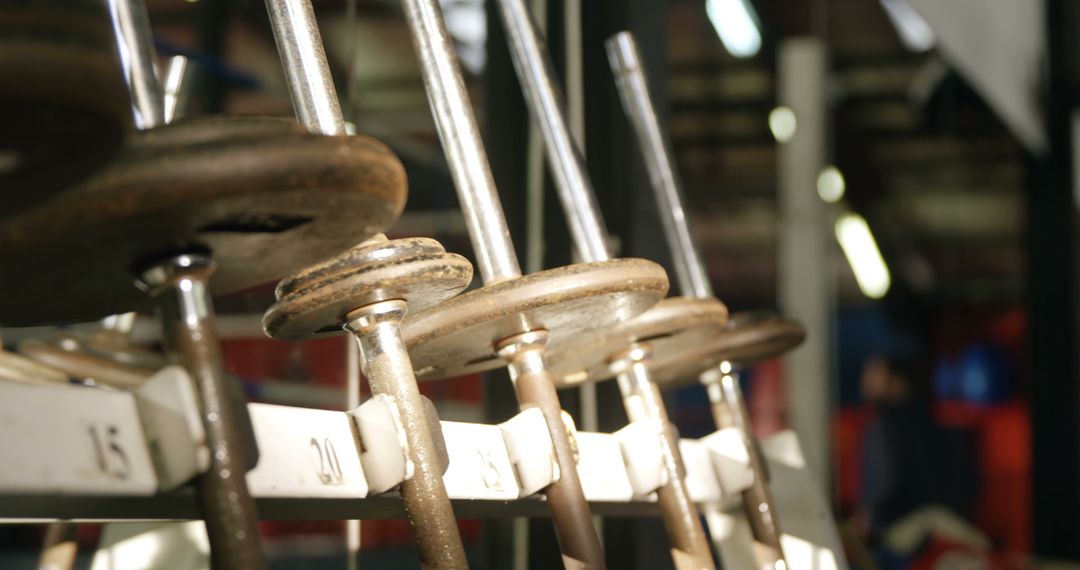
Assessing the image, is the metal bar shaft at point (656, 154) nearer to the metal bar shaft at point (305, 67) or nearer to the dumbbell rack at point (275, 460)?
the dumbbell rack at point (275, 460)

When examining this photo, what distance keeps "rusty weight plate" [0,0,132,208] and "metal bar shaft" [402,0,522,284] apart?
1.33 ft

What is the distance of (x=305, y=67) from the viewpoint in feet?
2.06

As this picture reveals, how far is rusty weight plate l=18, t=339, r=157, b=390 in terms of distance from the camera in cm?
79

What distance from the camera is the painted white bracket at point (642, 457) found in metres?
0.89

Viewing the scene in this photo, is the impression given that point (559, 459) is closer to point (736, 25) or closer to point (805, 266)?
point (736, 25)

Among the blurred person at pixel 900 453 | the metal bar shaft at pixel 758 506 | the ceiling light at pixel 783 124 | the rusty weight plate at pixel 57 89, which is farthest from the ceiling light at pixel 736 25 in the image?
the rusty weight plate at pixel 57 89

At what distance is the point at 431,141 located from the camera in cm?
132

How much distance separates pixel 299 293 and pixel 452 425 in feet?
0.49

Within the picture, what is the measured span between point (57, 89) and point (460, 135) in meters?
0.46

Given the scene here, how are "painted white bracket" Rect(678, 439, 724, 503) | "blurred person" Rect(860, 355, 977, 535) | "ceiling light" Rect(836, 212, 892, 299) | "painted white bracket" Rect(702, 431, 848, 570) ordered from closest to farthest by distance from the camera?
"painted white bracket" Rect(678, 439, 724, 503) → "painted white bracket" Rect(702, 431, 848, 570) → "blurred person" Rect(860, 355, 977, 535) → "ceiling light" Rect(836, 212, 892, 299)

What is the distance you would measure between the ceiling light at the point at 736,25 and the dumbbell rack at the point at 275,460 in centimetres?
209

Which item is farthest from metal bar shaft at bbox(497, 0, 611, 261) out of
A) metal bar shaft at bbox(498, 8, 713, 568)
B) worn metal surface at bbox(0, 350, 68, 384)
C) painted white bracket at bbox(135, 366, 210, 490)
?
painted white bracket at bbox(135, 366, 210, 490)

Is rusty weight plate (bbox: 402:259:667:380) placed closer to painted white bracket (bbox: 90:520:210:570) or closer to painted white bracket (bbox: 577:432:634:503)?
painted white bracket (bbox: 577:432:634:503)

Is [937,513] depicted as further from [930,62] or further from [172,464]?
[172,464]
